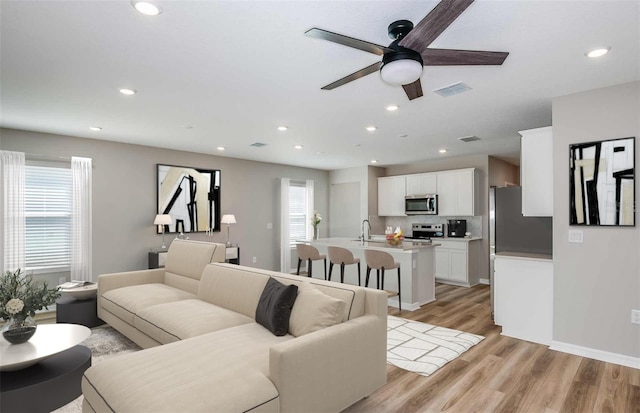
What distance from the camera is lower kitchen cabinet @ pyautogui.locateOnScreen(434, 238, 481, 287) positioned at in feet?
21.2

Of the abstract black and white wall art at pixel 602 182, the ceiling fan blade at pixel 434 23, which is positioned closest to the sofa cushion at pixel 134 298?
the ceiling fan blade at pixel 434 23

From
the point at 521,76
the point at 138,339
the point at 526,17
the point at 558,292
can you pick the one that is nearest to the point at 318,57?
the point at 526,17

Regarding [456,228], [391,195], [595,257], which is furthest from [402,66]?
[391,195]

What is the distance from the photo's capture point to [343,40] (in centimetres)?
174

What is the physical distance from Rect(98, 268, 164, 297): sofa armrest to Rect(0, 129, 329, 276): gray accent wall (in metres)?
1.54

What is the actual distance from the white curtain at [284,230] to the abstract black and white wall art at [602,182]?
5.51 meters

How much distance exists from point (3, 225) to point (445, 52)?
5654mm

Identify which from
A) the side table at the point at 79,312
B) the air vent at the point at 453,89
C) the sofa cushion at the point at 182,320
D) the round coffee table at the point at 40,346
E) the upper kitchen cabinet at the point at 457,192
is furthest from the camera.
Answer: the upper kitchen cabinet at the point at 457,192

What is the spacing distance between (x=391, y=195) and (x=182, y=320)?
6.11 metres

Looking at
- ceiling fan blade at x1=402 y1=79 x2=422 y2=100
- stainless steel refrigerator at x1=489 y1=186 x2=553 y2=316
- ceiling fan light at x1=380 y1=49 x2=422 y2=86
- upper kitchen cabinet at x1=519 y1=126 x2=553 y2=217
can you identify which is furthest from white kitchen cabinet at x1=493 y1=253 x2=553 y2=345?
ceiling fan light at x1=380 y1=49 x2=422 y2=86

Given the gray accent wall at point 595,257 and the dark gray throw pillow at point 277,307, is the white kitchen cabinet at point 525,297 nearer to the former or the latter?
the gray accent wall at point 595,257

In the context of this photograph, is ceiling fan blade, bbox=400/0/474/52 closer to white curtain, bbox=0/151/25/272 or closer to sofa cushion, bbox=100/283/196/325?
sofa cushion, bbox=100/283/196/325

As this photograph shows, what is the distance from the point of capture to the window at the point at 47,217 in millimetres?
4805

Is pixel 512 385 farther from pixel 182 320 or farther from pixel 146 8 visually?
pixel 146 8
